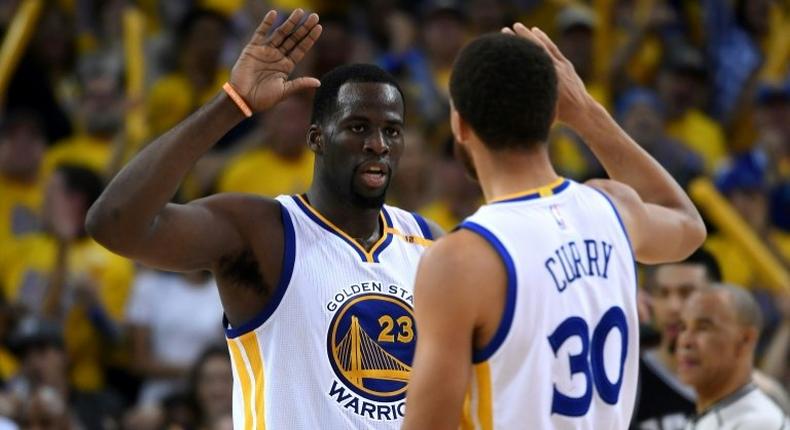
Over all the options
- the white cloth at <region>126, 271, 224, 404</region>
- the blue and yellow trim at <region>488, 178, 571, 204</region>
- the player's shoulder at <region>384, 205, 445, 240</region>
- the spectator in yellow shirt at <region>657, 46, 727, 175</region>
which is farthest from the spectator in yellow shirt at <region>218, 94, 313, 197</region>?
the blue and yellow trim at <region>488, 178, 571, 204</region>

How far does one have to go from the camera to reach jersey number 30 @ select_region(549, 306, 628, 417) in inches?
148

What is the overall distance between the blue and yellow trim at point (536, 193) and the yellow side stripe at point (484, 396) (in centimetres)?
45

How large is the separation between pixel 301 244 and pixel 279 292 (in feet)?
0.65

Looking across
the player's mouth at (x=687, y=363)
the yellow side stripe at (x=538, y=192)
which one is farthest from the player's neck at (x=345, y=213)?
the player's mouth at (x=687, y=363)

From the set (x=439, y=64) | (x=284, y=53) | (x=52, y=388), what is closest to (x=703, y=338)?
(x=284, y=53)

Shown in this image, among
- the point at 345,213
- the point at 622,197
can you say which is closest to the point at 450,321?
the point at 622,197

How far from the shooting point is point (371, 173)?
16.4ft

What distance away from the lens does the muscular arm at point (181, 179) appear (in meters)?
4.33

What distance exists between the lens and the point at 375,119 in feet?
16.5

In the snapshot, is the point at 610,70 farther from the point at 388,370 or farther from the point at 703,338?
the point at 388,370

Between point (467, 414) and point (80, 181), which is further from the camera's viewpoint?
point (80, 181)

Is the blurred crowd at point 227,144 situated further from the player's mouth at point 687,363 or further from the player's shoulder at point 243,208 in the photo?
the player's shoulder at point 243,208

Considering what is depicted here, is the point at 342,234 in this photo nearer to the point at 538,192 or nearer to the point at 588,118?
the point at 588,118

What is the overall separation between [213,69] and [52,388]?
326 centimetres
